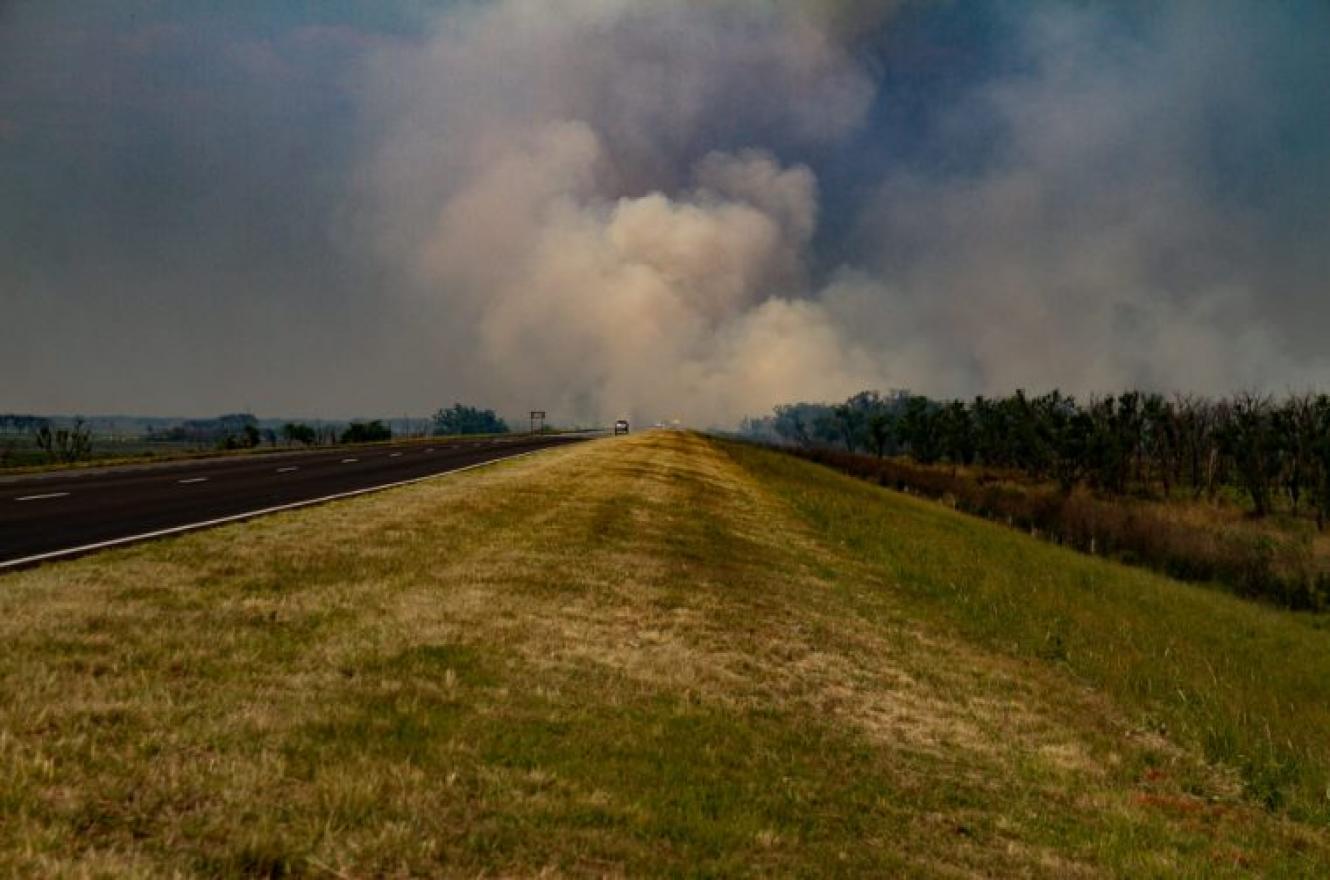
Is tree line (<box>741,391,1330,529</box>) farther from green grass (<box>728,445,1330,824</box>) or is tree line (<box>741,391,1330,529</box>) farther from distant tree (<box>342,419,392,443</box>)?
distant tree (<box>342,419,392,443</box>)

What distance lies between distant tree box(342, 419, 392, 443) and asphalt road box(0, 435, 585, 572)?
195 ft

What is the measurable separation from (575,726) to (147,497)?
54.9ft

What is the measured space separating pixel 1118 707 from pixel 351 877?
10.9 m

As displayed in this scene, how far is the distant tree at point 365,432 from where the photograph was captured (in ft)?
292

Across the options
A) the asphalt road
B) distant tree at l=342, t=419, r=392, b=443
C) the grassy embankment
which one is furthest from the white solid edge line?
distant tree at l=342, t=419, r=392, b=443

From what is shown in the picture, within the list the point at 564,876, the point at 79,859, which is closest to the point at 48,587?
the point at 79,859

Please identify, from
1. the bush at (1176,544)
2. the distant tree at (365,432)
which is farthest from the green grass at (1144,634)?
the distant tree at (365,432)

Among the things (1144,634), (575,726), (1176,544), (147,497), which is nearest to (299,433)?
(147,497)

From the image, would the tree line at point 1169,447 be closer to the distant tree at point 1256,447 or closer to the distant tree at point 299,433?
the distant tree at point 1256,447

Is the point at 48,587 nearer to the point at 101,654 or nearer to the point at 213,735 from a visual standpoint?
the point at 101,654

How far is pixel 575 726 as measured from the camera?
20.3 feet

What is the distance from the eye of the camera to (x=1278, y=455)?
3231 inches

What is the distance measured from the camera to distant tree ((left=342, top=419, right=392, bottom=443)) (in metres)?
89.0

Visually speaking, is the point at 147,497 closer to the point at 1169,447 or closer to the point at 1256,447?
the point at 1256,447
